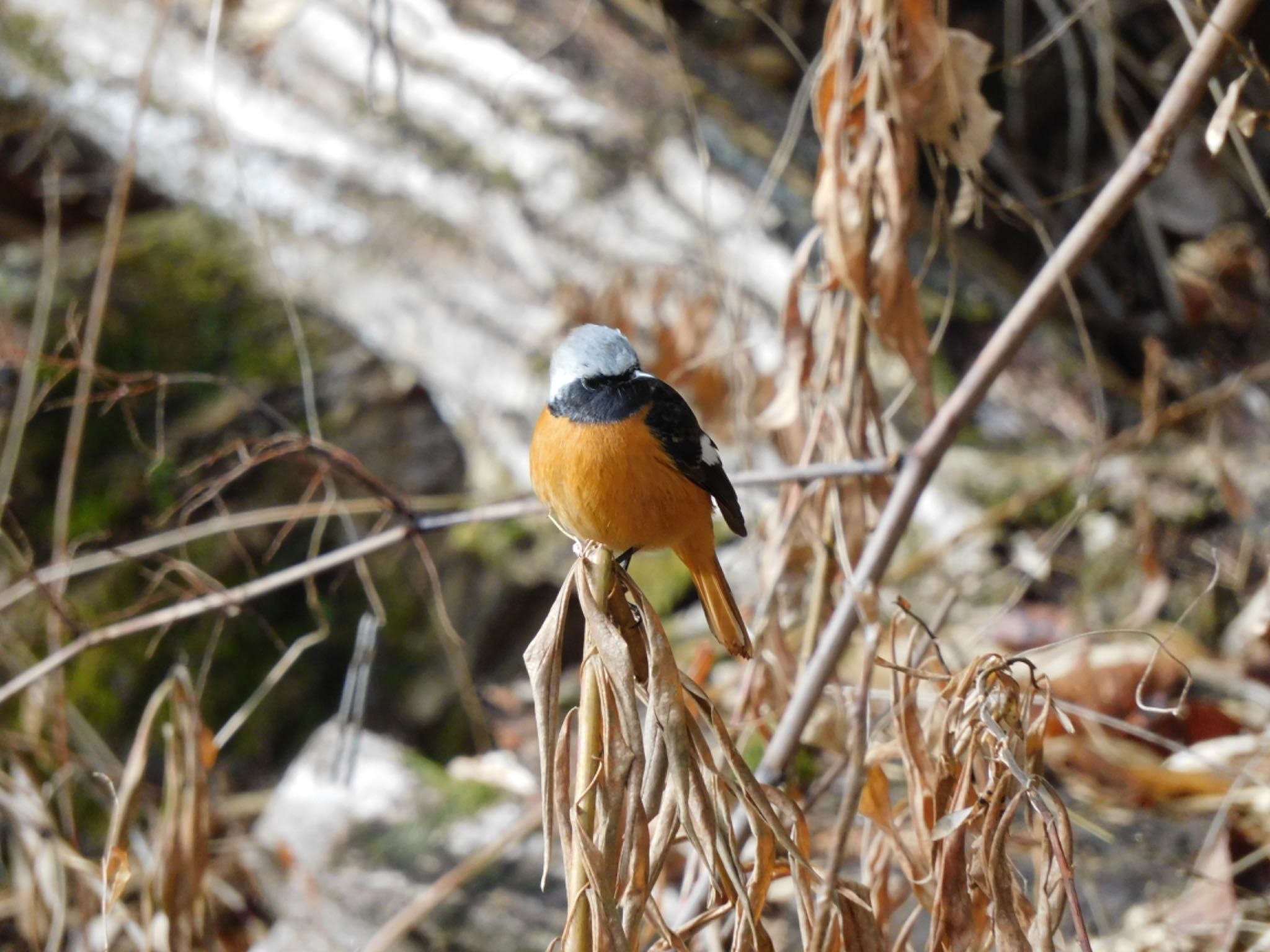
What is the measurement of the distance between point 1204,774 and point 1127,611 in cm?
83

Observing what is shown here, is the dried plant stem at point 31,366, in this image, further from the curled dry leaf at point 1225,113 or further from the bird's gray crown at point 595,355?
the curled dry leaf at point 1225,113

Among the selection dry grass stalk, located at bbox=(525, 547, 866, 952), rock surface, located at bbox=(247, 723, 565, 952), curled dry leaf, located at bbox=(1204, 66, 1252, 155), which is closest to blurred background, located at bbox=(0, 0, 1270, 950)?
rock surface, located at bbox=(247, 723, 565, 952)

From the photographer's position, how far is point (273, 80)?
→ 4.87 meters

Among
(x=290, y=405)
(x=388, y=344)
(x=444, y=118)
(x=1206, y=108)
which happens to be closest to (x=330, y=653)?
(x=290, y=405)

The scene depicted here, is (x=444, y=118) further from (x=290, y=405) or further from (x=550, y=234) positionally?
(x=290, y=405)

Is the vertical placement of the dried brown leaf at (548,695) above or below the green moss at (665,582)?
above

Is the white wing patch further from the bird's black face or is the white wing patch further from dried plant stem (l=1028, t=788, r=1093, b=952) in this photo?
dried plant stem (l=1028, t=788, r=1093, b=952)

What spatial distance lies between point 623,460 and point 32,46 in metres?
4.61

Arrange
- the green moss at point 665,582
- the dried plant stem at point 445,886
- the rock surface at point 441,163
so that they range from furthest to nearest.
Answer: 1. the rock surface at point 441,163
2. the green moss at point 665,582
3. the dried plant stem at point 445,886

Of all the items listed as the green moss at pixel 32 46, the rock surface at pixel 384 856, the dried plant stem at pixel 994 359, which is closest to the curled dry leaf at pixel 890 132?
the dried plant stem at pixel 994 359

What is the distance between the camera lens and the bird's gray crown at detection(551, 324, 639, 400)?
2045 millimetres

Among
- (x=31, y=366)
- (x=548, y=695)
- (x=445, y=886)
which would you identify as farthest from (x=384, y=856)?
(x=548, y=695)

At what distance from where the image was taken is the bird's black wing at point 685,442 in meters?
2.02

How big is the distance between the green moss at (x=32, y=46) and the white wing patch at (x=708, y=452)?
14.5ft
